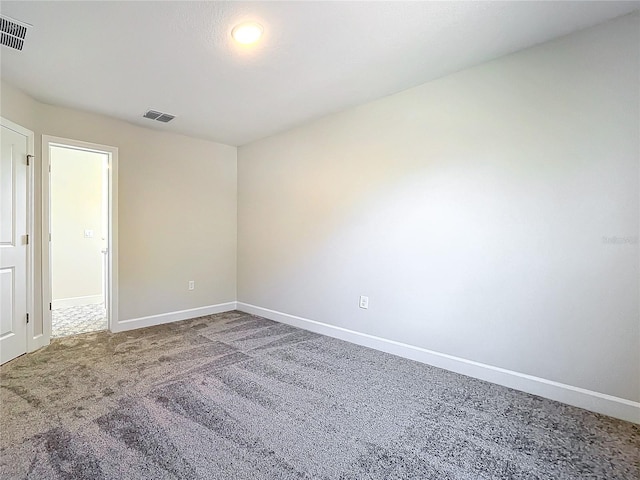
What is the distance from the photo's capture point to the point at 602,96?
2.07 metres

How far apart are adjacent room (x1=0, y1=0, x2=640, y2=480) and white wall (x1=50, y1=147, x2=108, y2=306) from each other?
1677 millimetres

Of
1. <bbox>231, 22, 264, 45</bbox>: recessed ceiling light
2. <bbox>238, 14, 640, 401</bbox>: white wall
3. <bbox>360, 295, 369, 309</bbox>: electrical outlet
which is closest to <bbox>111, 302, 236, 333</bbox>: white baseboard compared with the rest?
<bbox>238, 14, 640, 401</bbox>: white wall

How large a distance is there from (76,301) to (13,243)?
2734 millimetres

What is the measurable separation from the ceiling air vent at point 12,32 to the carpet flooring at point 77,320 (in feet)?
9.53

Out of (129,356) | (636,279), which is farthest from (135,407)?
(636,279)

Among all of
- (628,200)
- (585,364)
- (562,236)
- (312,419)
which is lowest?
(312,419)

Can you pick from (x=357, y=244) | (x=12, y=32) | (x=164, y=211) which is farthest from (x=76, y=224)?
(x=357, y=244)

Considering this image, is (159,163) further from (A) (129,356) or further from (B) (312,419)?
(B) (312,419)

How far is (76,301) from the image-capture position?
5195 mm

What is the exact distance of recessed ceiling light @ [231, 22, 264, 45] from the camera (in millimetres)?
2058

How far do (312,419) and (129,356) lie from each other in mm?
2004

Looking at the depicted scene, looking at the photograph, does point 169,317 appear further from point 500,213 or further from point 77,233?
point 500,213

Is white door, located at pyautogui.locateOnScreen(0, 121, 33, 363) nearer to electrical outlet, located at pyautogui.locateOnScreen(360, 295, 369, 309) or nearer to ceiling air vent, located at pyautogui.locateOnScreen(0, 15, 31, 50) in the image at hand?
ceiling air vent, located at pyautogui.locateOnScreen(0, 15, 31, 50)

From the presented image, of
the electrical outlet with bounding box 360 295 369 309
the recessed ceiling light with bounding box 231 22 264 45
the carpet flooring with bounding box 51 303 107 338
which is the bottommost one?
the carpet flooring with bounding box 51 303 107 338
